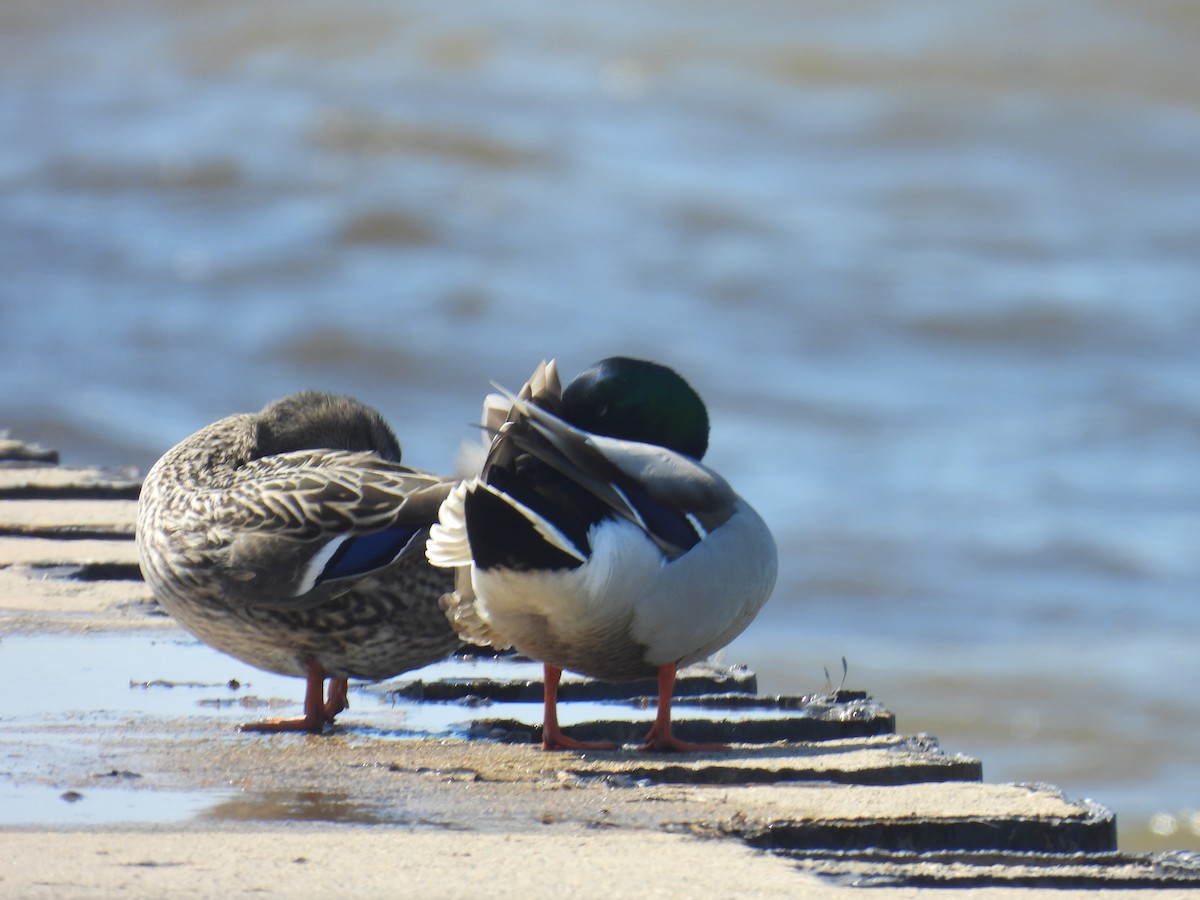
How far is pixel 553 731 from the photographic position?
3.14m

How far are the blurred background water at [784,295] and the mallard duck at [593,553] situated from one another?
171 inches

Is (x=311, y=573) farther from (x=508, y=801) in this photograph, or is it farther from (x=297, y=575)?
(x=508, y=801)

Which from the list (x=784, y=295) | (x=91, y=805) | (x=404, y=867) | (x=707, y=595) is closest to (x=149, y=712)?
(x=91, y=805)

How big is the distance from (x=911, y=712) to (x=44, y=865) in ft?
22.0

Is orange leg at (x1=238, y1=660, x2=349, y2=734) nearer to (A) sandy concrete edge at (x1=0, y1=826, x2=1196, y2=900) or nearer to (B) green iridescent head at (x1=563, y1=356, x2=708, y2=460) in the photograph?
(B) green iridescent head at (x1=563, y1=356, x2=708, y2=460)

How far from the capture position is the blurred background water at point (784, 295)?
32.7ft

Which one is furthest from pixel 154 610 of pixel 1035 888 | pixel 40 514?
pixel 1035 888

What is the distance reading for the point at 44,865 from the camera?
7.43 ft

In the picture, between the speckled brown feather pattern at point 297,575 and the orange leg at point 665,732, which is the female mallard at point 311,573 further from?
the orange leg at point 665,732

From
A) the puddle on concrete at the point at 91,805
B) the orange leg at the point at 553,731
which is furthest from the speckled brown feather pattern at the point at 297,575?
the puddle on concrete at the point at 91,805

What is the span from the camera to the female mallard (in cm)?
334

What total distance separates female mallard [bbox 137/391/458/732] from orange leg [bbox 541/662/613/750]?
292 mm

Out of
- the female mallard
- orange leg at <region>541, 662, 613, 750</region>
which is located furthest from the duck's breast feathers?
the female mallard

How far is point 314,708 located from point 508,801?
2.17ft
